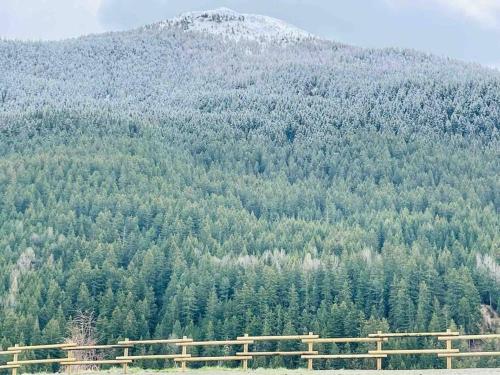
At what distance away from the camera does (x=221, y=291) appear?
119188 millimetres

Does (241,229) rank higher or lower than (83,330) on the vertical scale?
higher

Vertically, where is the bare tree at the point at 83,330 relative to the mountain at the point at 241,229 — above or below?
below

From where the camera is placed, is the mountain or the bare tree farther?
the mountain

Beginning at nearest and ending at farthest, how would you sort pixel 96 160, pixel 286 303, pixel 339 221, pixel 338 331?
1. pixel 338 331
2. pixel 286 303
3. pixel 339 221
4. pixel 96 160

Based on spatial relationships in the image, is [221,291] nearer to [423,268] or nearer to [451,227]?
[423,268]

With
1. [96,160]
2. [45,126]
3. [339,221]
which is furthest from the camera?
[45,126]

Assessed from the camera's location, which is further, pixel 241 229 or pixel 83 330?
pixel 241 229

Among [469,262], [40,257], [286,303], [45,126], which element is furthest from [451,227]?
[45,126]

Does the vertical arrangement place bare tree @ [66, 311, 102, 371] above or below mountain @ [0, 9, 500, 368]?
below

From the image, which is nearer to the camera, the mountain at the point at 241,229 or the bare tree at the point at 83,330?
the bare tree at the point at 83,330

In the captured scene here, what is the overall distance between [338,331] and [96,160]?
7289cm

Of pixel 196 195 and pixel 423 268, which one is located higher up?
pixel 196 195

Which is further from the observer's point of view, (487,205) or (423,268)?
(487,205)

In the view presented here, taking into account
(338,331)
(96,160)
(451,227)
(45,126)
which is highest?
(45,126)
